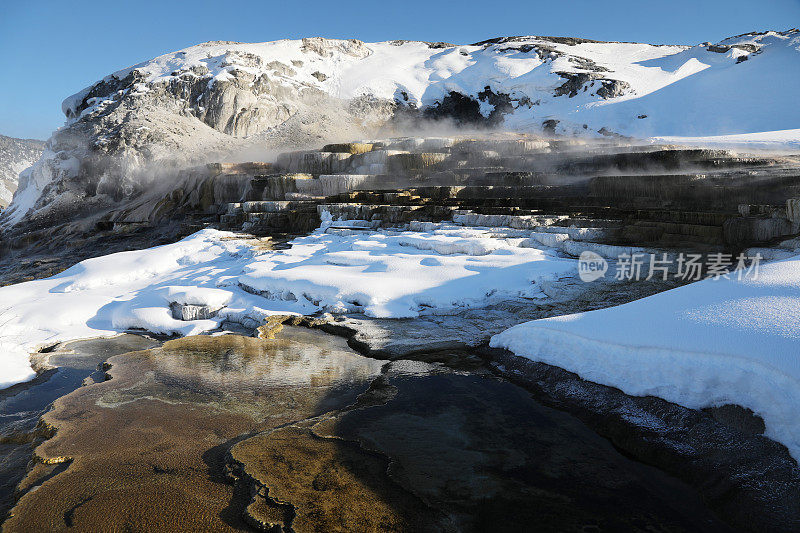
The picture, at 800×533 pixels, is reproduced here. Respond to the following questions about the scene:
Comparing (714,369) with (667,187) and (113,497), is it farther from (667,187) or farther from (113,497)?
(667,187)

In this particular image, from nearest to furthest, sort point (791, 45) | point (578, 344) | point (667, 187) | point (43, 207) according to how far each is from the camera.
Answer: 1. point (578, 344)
2. point (667, 187)
3. point (43, 207)
4. point (791, 45)

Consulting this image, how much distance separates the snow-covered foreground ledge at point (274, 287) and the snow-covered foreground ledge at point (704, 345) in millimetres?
1801

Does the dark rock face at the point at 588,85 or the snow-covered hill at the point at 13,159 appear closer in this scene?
the dark rock face at the point at 588,85

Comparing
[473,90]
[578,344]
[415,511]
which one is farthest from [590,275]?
[473,90]

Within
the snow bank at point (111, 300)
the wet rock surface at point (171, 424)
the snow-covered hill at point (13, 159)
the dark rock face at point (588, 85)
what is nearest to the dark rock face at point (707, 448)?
the wet rock surface at point (171, 424)

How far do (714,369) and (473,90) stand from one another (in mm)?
32397

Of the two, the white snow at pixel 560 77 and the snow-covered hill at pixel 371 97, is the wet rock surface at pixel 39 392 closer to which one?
the snow-covered hill at pixel 371 97

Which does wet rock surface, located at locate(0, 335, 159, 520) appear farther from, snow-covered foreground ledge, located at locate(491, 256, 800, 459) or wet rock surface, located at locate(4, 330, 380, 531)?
snow-covered foreground ledge, located at locate(491, 256, 800, 459)

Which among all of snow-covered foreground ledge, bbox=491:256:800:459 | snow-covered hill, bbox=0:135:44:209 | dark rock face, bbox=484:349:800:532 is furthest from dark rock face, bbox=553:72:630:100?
snow-covered hill, bbox=0:135:44:209

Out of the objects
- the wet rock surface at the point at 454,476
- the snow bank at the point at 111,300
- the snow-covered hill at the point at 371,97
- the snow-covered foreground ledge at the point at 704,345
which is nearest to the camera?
the wet rock surface at the point at 454,476

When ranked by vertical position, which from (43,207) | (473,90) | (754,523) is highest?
(473,90)

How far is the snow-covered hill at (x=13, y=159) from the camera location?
47.1 meters

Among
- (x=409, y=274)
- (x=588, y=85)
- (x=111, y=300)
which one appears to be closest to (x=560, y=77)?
(x=588, y=85)

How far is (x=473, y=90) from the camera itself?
32.2 metres
